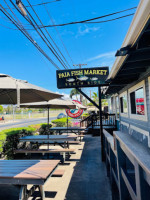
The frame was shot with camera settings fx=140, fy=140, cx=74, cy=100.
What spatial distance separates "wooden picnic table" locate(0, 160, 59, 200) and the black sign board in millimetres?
3215

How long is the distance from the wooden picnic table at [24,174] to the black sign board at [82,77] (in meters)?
3.22

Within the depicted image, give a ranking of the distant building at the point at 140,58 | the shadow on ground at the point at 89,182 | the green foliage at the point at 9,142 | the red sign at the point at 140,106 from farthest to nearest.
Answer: the green foliage at the point at 9,142 → the red sign at the point at 140,106 → the shadow on ground at the point at 89,182 → the distant building at the point at 140,58

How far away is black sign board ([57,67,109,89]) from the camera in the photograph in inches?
215

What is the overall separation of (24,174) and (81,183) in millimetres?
1838

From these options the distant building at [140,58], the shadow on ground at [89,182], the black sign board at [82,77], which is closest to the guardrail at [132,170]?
the shadow on ground at [89,182]

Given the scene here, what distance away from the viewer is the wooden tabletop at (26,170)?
247cm

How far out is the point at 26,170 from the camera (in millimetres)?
2729

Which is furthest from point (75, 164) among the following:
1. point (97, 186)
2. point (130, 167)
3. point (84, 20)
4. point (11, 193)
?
point (84, 20)

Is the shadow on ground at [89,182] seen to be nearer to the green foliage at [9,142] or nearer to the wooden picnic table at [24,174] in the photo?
the wooden picnic table at [24,174]

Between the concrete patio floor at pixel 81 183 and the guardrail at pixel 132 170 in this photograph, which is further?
the concrete patio floor at pixel 81 183

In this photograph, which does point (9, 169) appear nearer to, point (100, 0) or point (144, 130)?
point (144, 130)

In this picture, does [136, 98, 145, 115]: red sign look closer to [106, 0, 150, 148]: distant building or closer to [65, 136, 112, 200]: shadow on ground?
[106, 0, 150, 148]: distant building

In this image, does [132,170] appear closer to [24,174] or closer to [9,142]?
[24,174]

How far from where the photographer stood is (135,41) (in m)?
1.66
